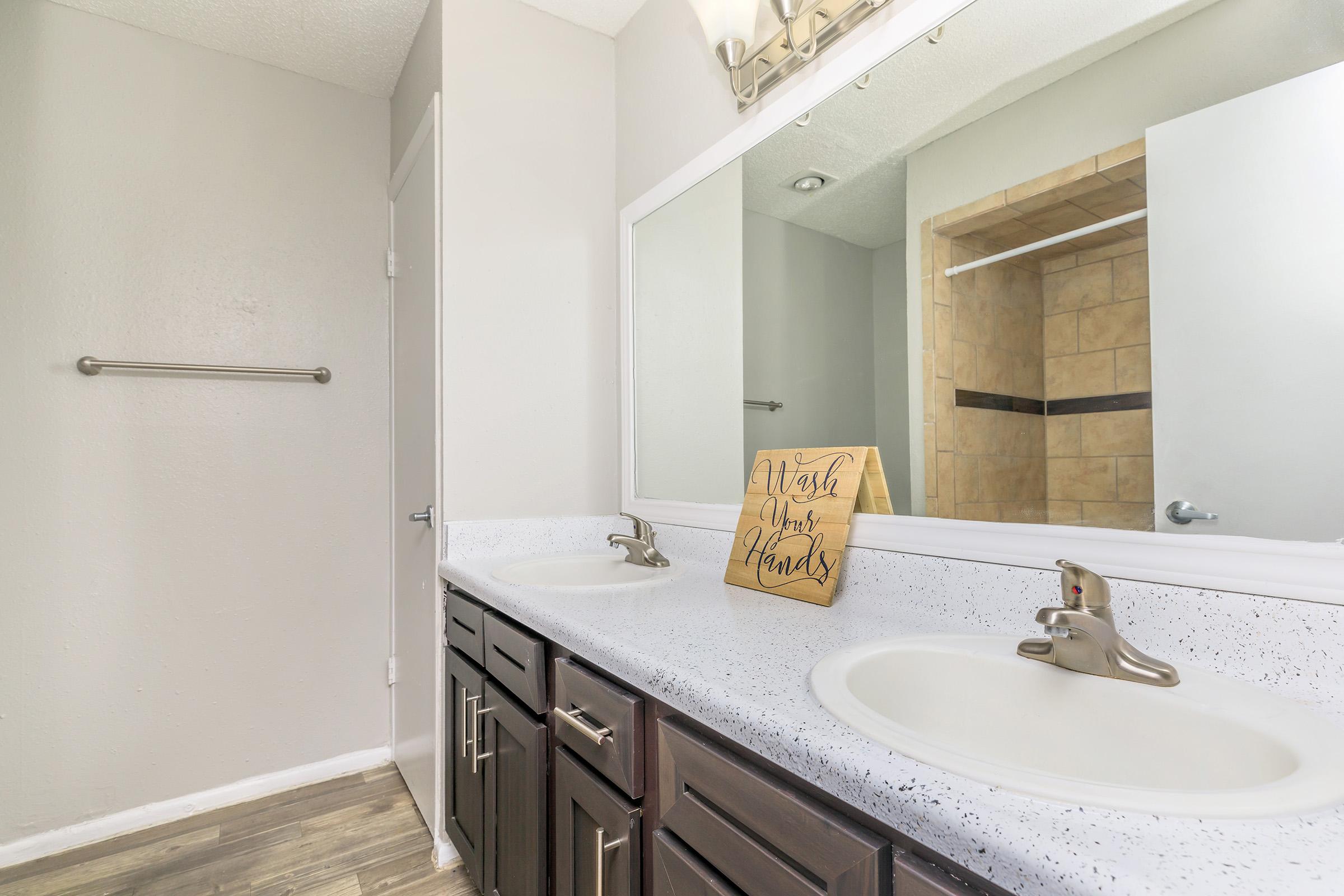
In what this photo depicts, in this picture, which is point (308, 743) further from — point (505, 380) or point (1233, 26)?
point (1233, 26)

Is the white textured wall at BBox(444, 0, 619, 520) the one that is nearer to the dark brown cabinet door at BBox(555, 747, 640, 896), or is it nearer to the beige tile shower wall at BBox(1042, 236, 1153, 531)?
the dark brown cabinet door at BBox(555, 747, 640, 896)

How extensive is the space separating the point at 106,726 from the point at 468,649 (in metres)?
1.27

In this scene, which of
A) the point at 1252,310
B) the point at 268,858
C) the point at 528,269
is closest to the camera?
the point at 1252,310

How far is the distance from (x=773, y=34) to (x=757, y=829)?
1425 millimetres

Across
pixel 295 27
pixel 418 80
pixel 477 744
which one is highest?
pixel 295 27

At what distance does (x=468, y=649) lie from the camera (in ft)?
4.84

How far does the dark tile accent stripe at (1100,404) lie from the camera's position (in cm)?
81

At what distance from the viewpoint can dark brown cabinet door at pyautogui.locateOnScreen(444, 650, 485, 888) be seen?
1.40 metres

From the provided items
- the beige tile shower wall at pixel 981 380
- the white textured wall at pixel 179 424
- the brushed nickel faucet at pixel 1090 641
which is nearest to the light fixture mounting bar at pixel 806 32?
the beige tile shower wall at pixel 981 380

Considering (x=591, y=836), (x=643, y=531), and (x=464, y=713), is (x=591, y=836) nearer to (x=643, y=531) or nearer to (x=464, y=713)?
(x=464, y=713)

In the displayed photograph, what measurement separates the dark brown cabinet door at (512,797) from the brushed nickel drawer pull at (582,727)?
0.12 meters

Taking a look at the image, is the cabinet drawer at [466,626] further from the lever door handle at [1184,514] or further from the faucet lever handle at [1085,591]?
the lever door handle at [1184,514]

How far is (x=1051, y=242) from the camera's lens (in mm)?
893

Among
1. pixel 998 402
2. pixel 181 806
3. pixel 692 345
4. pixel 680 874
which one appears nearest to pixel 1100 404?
pixel 998 402
